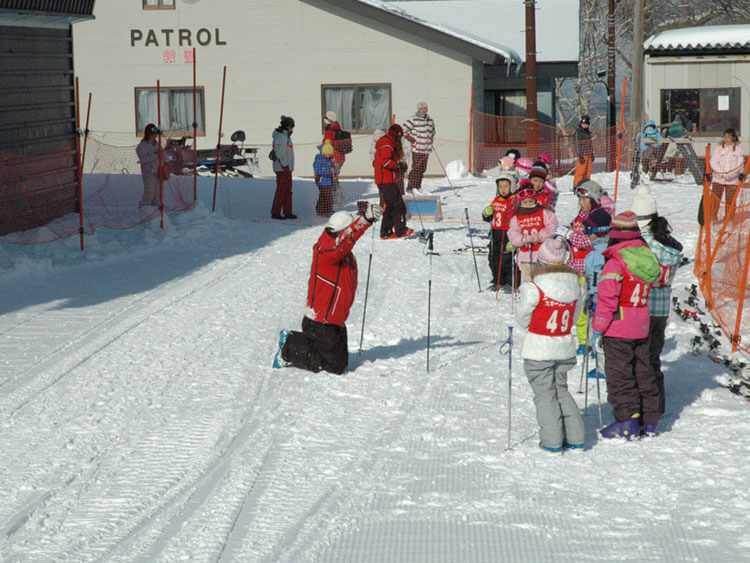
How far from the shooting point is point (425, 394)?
8.16 meters

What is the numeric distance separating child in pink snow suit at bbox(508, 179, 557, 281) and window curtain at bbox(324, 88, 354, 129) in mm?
14968

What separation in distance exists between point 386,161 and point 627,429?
8530 mm

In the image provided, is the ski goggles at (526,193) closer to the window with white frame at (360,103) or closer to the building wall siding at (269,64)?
the building wall siding at (269,64)

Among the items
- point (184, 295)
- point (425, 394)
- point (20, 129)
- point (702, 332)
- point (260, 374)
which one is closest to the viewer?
point (425, 394)

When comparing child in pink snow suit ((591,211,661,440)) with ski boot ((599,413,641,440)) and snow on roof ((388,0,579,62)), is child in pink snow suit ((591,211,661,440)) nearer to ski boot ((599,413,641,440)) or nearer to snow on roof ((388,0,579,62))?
ski boot ((599,413,641,440))

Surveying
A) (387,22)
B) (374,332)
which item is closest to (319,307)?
(374,332)

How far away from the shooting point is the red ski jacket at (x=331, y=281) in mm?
8453

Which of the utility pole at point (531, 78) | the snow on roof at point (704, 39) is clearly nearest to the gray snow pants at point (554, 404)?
the utility pole at point (531, 78)

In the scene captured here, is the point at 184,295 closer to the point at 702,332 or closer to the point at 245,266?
the point at 245,266

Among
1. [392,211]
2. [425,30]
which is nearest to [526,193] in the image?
[392,211]

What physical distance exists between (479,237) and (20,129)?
22.4 ft

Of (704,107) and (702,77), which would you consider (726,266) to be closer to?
(704,107)

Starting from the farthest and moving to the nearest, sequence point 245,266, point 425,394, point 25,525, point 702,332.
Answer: point 245,266
point 702,332
point 425,394
point 25,525

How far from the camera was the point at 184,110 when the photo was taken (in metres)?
25.4
